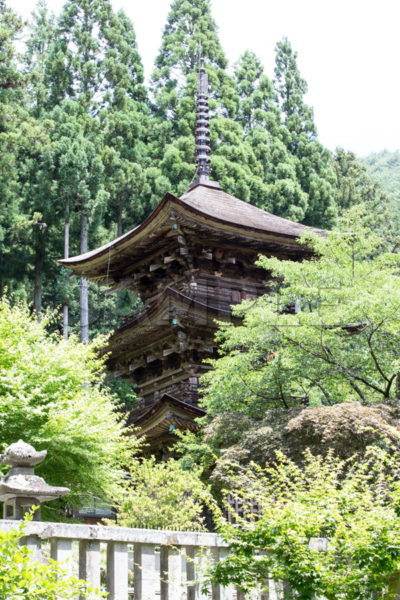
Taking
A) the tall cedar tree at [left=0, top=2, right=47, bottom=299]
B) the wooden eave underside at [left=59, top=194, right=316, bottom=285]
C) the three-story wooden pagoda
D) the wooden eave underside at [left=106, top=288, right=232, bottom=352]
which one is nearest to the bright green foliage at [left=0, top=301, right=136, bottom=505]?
the three-story wooden pagoda

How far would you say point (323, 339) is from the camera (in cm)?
1448

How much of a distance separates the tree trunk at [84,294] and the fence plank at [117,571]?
80.8ft

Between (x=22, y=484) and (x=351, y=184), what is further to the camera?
(x=351, y=184)

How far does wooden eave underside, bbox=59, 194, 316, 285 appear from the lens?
65.9 feet

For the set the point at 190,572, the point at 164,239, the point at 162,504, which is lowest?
the point at 190,572

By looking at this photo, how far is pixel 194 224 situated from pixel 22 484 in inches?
510

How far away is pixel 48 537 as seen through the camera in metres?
5.70

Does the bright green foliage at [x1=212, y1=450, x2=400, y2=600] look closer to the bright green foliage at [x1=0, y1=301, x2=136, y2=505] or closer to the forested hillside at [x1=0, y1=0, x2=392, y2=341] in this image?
the bright green foliage at [x1=0, y1=301, x2=136, y2=505]

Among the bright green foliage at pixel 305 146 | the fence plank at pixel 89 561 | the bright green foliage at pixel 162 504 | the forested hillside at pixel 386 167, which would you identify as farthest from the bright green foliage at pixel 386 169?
the fence plank at pixel 89 561

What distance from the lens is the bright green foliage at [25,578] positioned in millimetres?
4746

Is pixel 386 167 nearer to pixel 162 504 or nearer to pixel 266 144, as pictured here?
pixel 266 144

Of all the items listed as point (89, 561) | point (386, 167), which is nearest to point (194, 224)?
point (89, 561)

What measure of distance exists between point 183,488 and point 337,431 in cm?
296

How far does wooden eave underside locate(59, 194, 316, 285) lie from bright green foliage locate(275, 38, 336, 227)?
54.2 feet
